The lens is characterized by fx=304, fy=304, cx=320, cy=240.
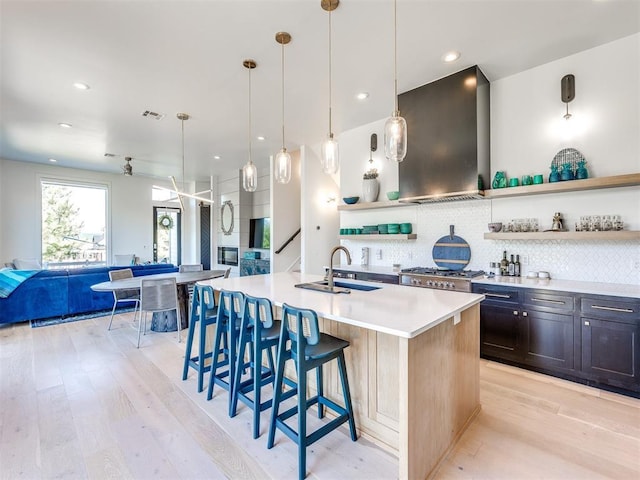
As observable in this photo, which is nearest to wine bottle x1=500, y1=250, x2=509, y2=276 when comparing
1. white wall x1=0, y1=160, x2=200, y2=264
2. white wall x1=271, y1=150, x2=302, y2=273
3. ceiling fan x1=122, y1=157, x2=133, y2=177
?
white wall x1=271, y1=150, x2=302, y2=273

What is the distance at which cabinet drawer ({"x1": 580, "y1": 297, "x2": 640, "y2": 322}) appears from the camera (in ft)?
7.95

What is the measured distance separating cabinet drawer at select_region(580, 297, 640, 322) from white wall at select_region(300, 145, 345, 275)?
145 inches

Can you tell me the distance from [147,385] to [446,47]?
4196mm

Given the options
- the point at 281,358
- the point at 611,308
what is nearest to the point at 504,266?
the point at 611,308

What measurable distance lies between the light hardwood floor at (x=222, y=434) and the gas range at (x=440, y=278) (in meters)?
0.88

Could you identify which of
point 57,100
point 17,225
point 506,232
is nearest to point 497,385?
point 506,232

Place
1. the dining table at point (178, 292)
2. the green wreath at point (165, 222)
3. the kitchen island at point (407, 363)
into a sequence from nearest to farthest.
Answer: the kitchen island at point (407, 363) < the dining table at point (178, 292) < the green wreath at point (165, 222)

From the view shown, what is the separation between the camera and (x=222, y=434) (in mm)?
2102

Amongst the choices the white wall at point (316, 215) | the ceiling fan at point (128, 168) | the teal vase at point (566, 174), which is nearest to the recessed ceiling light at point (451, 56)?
the teal vase at point (566, 174)

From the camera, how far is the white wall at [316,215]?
5617 mm

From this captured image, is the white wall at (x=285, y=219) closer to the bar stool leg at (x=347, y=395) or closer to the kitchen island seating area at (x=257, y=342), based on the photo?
the kitchen island seating area at (x=257, y=342)

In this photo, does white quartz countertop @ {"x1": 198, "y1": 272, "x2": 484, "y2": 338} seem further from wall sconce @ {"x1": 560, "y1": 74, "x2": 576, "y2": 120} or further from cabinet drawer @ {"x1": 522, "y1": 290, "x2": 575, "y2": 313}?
wall sconce @ {"x1": 560, "y1": 74, "x2": 576, "y2": 120}

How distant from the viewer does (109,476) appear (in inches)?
68.2

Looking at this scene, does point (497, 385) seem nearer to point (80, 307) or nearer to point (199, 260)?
point (80, 307)
